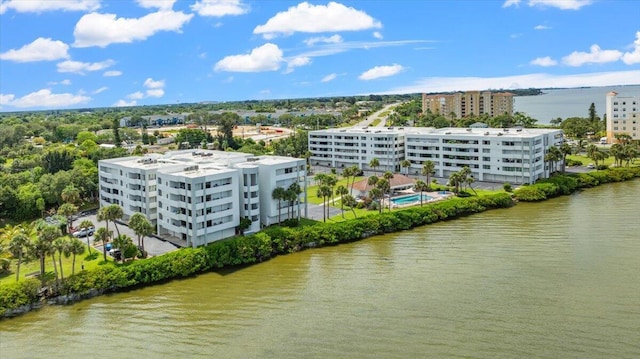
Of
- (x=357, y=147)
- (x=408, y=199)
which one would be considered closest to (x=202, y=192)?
(x=408, y=199)

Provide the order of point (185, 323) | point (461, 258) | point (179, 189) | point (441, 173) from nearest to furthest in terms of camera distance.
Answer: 1. point (185, 323)
2. point (461, 258)
3. point (179, 189)
4. point (441, 173)

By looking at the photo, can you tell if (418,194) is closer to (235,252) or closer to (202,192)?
(235,252)

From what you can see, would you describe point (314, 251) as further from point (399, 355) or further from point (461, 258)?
point (399, 355)

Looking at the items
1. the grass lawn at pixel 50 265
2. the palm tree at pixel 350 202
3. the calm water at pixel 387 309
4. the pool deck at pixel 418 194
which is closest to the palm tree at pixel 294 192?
the palm tree at pixel 350 202

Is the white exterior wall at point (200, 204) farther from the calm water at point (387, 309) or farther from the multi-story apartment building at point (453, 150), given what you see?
the multi-story apartment building at point (453, 150)

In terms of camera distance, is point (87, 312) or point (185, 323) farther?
point (87, 312)

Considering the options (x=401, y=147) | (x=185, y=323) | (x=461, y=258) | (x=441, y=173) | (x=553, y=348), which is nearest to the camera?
(x=553, y=348)

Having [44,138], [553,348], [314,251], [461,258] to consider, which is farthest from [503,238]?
[44,138]

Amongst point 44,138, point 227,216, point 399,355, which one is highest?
point 44,138
